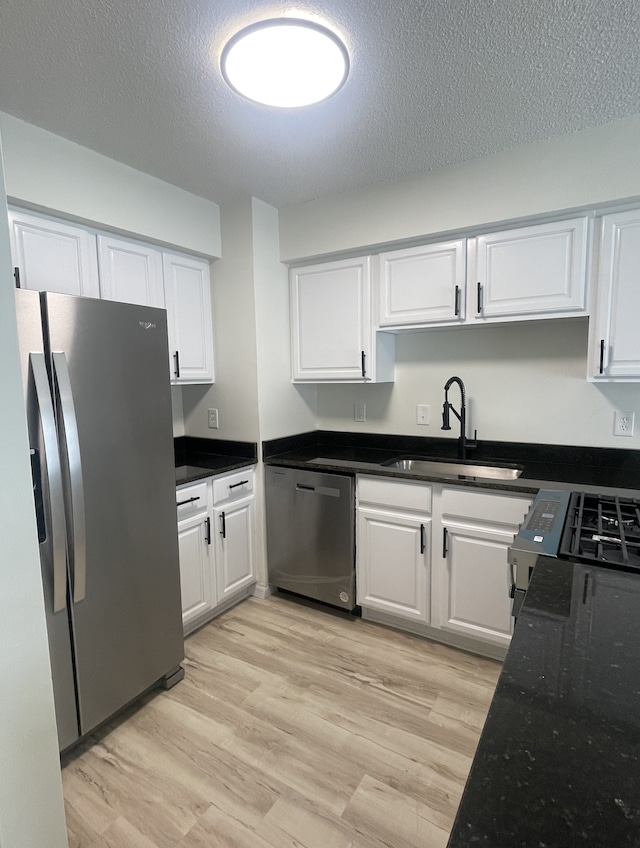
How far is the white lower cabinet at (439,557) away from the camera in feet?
7.06

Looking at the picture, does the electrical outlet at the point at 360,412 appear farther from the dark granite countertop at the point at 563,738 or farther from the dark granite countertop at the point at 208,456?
the dark granite countertop at the point at 563,738

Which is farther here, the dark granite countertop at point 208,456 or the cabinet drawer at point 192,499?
the dark granite countertop at point 208,456

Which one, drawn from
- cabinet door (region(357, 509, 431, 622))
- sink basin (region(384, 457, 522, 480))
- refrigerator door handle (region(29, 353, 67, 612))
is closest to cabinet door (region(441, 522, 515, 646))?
cabinet door (region(357, 509, 431, 622))

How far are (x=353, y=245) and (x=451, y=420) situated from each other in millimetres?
1178

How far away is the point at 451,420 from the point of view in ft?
9.02

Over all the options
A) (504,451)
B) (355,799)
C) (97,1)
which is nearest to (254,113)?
(97,1)

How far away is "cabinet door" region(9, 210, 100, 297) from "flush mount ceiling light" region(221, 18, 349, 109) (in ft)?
3.47

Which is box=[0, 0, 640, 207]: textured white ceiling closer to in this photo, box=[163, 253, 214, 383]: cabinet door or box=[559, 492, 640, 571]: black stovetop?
box=[163, 253, 214, 383]: cabinet door

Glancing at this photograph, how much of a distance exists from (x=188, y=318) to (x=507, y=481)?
6.45 ft

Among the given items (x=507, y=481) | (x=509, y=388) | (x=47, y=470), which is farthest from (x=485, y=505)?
(x=47, y=470)

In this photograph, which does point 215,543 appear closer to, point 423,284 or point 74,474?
point 74,474

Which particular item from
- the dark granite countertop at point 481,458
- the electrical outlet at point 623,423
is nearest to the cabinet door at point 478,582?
the dark granite countertop at point 481,458

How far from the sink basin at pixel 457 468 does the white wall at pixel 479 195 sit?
1267 millimetres

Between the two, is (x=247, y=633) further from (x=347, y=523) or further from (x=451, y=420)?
(x=451, y=420)
